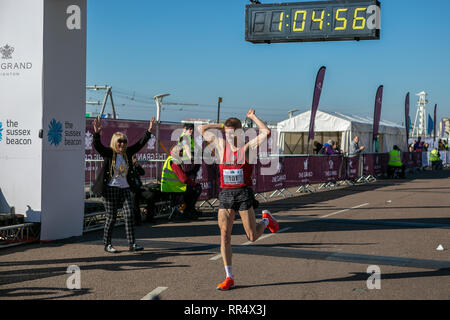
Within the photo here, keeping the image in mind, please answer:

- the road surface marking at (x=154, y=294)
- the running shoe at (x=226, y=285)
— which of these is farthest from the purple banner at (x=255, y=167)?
the running shoe at (x=226, y=285)

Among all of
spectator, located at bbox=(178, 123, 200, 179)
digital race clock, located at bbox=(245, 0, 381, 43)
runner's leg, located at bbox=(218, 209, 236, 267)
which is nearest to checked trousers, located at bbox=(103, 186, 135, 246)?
runner's leg, located at bbox=(218, 209, 236, 267)

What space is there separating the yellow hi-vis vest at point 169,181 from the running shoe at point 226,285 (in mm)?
6185

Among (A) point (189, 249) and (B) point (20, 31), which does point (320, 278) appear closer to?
(A) point (189, 249)

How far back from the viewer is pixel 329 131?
3206cm

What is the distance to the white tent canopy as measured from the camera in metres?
31.2

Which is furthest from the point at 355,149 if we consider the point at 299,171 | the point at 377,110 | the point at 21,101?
the point at 21,101

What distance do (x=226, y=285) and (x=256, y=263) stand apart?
4.86ft

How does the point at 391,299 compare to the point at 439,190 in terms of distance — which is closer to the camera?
the point at 391,299

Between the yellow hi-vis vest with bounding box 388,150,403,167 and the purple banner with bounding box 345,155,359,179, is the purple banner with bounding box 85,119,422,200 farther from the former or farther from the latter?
the yellow hi-vis vest with bounding box 388,150,403,167

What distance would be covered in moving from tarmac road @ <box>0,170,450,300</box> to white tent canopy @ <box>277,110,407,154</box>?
19346 mm

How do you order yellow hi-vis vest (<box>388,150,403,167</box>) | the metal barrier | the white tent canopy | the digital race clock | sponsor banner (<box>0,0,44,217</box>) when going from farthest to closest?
1. the white tent canopy
2. yellow hi-vis vest (<box>388,150,403,167</box>)
3. the digital race clock
4. sponsor banner (<box>0,0,44,217</box>)
5. the metal barrier

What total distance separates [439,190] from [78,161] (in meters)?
15.0

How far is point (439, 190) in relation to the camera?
20.2 metres
